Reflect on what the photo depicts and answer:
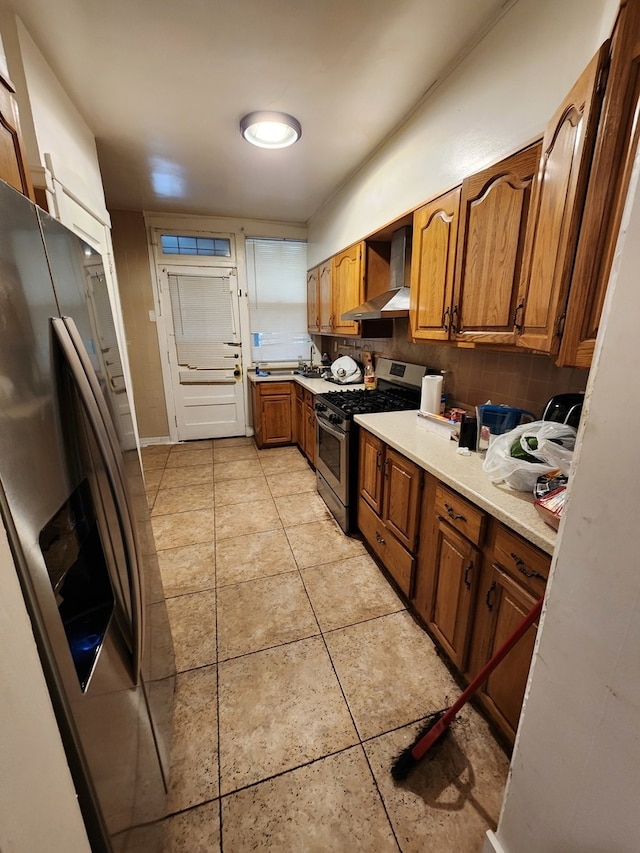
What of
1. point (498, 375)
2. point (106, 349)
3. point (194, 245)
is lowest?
point (498, 375)

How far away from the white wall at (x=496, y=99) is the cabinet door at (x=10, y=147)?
1696mm

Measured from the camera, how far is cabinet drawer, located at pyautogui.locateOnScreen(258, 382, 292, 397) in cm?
408

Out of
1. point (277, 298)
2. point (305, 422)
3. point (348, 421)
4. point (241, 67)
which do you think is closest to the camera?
point (241, 67)

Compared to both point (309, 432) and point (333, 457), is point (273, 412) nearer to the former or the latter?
point (309, 432)

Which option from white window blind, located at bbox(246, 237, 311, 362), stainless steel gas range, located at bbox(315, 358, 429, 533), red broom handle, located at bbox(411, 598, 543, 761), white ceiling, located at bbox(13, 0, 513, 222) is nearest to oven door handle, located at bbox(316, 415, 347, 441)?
stainless steel gas range, located at bbox(315, 358, 429, 533)

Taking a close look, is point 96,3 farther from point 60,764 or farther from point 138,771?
point 138,771

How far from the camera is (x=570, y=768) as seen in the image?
0.70 meters

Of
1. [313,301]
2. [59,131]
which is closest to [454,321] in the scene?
[59,131]

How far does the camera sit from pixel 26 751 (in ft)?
1.46

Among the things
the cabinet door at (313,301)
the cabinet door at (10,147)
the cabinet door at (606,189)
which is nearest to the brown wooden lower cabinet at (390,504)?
the cabinet door at (606,189)

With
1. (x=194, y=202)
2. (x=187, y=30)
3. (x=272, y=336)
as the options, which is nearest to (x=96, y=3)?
(x=187, y=30)

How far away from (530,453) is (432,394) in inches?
32.2

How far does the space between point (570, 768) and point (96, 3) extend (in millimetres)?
2860

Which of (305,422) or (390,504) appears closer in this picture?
(390,504)
